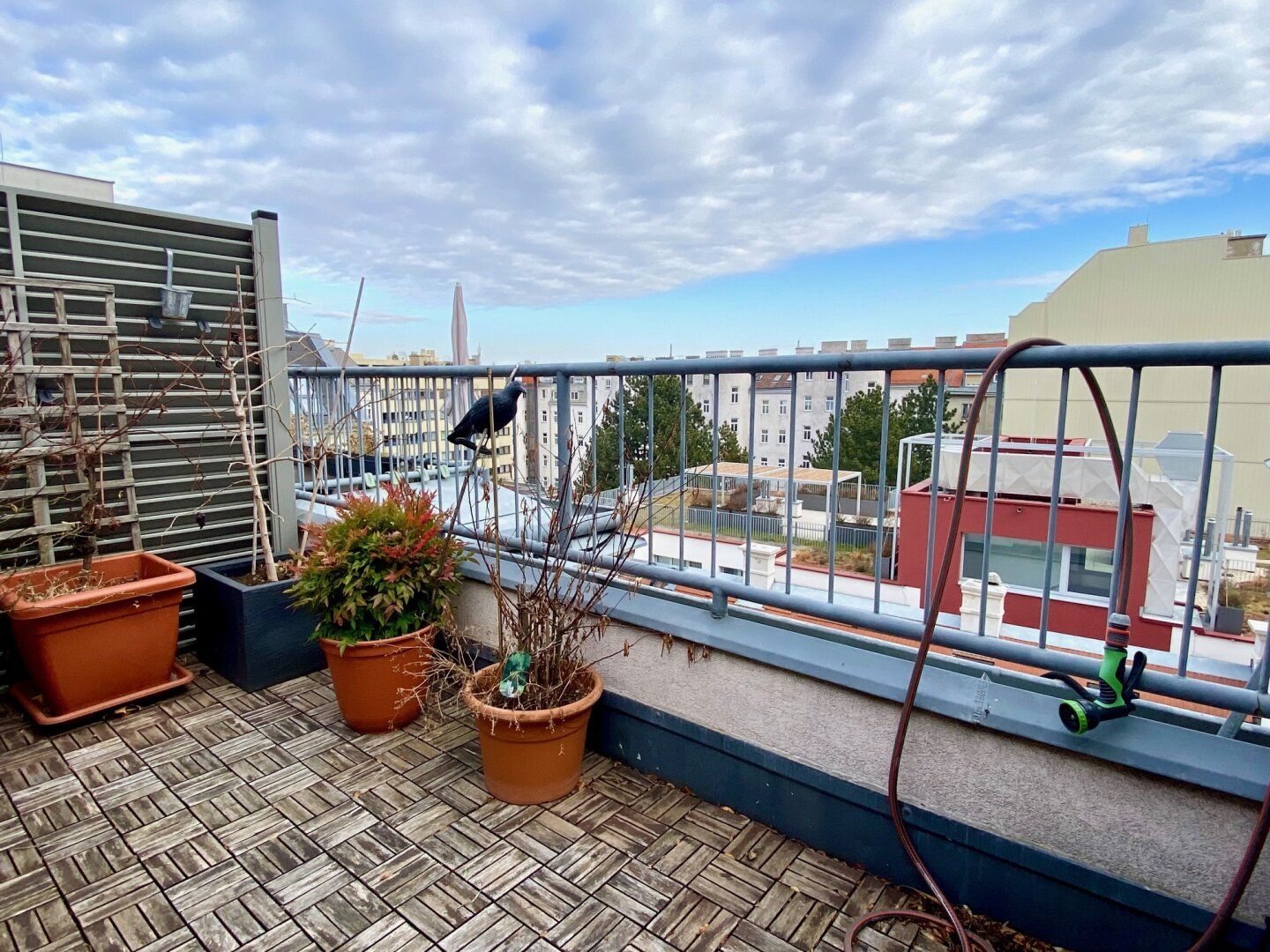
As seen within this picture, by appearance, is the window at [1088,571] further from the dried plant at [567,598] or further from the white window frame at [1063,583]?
the dried plant at [567,598]

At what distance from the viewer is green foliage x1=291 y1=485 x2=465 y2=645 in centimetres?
251

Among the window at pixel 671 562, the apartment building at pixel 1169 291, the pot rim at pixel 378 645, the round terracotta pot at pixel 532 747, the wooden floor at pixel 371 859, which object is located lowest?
the wooden floor at pixel 371 859

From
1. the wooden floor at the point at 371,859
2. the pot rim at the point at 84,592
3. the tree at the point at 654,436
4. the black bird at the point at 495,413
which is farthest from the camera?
the black bird at the point at 495,413

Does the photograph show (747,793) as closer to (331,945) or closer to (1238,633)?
(331,945)

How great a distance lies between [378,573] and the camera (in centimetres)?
254

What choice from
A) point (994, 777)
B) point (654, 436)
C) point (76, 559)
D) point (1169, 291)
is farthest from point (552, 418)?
point (1169, 291)

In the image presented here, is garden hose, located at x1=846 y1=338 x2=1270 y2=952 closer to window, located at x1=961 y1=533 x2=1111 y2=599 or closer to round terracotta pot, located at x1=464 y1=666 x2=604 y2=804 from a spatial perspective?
window, located at x1=961 y1=533 x2=1111 y2=599

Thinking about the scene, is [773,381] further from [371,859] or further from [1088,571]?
[371,859]

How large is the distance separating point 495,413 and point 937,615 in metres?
1.80

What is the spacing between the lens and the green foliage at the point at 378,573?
2506 millimetres

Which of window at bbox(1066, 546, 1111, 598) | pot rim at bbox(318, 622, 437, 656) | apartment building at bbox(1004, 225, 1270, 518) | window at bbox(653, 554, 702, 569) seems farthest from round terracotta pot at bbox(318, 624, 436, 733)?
apartment building at bbox(1004, 225, 1270, 518)

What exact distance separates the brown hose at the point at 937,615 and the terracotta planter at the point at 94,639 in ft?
9.64

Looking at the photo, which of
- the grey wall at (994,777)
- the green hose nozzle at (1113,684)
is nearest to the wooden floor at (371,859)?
the grey wall at (994,777)

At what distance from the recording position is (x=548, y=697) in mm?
2152
